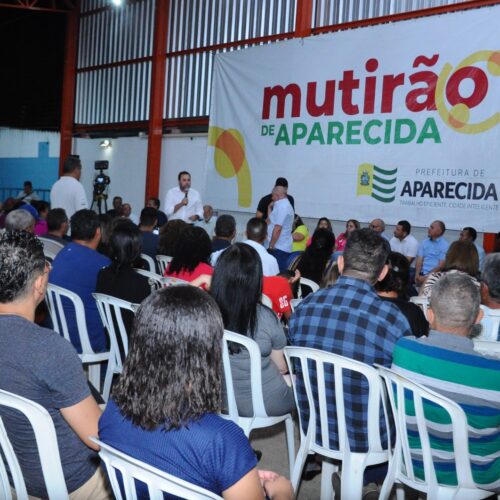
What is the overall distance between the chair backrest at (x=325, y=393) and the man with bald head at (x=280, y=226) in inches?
169

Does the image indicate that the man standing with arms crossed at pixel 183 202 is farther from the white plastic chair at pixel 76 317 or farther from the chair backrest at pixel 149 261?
the white plastic chair at pixel 76 317

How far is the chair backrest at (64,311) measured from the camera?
326 cm

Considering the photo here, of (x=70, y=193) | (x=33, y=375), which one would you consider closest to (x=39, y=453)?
(x=33, y=375)

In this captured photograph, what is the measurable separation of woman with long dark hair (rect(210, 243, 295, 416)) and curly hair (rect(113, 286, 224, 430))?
1167 millimetres

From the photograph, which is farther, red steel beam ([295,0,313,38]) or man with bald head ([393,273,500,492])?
red steel beam ([295,0,313,38])

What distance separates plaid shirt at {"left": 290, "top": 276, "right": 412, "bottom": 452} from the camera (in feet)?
7.36

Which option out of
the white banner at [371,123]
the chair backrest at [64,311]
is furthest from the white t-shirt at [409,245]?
the chair backrest at [64,311]

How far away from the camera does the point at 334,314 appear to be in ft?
7.68

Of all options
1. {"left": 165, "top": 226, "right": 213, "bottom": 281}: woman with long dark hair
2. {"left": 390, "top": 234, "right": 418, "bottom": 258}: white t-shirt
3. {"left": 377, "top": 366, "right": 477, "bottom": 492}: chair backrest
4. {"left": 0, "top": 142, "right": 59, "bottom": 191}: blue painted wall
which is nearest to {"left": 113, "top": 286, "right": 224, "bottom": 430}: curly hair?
{"left": 377, "top": 366, "right": 477, "bottom": 492}: chair backrest

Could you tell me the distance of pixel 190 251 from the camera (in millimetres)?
3729

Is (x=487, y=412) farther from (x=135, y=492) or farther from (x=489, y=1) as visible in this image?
(x=489, y=1)

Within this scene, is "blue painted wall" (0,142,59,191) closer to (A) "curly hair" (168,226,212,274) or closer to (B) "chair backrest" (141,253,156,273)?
(B) "chair backrest" (141,253,156,273)

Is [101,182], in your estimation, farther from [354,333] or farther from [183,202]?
[354,333]

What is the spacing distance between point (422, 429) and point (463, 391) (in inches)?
6.7
